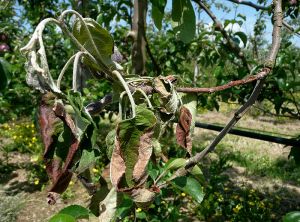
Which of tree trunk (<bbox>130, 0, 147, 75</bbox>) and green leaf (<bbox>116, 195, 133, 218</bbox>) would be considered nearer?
green leaf (<bbox>116, 195, 133, 218</bbox>)

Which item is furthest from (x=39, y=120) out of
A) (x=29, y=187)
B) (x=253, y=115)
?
(x=253, y=115)

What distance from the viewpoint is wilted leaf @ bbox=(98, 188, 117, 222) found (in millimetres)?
522

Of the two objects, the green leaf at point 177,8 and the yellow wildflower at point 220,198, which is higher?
the green leaf at point 177,8

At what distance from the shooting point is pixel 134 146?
48cm

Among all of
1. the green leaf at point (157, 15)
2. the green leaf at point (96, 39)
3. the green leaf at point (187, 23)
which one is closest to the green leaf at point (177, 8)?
the green leaf at point (187, 23)

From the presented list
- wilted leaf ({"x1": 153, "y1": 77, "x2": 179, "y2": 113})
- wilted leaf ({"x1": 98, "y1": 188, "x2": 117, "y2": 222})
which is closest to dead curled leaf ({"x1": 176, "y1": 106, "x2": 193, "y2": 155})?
wilted leaf ({"x1": 153, "y1": 77, "x2": 179, "y2": 113})

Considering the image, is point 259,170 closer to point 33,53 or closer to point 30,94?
point 30,94

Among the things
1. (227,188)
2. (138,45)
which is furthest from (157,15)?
(227,188)

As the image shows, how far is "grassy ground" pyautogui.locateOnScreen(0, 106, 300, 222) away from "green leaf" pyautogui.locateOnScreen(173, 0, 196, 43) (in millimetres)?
2169

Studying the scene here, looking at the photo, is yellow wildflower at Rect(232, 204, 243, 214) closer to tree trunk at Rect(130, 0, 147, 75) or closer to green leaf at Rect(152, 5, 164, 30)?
tree trunk at Rect(130, 0, 147, 75)

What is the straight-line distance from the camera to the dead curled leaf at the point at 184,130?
577mm

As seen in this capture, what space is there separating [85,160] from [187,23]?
474 mm

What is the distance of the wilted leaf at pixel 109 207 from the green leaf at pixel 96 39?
0.64 ft

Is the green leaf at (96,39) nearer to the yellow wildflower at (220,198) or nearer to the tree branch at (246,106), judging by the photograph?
the tree branch at (246,106)
